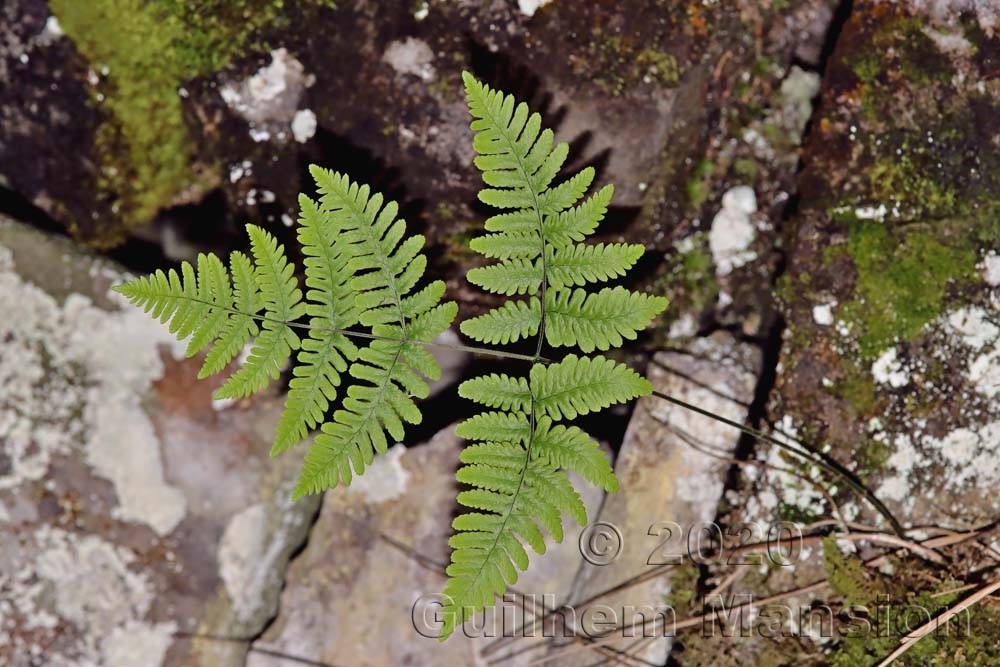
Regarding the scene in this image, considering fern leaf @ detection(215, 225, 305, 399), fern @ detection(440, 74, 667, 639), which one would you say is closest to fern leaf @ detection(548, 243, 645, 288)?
fern @ detection(440, 74, 667, 639)

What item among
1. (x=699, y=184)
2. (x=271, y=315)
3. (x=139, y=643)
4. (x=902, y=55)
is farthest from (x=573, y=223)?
(x=139, y=643)

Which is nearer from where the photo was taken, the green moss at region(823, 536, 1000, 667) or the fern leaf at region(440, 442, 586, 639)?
the fern leaf at region(440, 442, 586, 639)

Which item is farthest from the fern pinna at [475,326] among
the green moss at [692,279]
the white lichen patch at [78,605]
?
the white lichen patch at [78,605]

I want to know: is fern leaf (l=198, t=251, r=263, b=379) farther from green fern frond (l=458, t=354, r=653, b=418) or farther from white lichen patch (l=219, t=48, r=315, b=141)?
white lichen patch (l=219, t=48, r=315, b=141)

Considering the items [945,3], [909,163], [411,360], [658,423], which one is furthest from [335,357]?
[945,3]

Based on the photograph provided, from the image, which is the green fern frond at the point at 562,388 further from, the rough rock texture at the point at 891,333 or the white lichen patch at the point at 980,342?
the white lichen patch at the point at 980,342

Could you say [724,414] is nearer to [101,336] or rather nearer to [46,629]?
[101,336]
